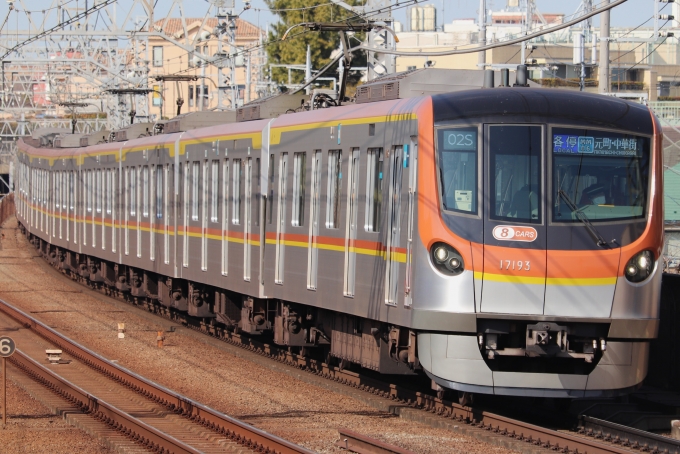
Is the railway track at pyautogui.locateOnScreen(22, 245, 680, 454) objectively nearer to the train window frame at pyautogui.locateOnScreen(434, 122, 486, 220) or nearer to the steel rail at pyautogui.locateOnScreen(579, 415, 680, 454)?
the steel rail at pyautogui.locateOnScreen(579, 415, 680, 454)

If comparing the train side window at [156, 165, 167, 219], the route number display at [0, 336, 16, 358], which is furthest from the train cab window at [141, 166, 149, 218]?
the route number display at [0, 336, 16, 358]

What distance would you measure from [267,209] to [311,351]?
2.15 m

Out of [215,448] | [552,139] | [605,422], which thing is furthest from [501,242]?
[215,448]

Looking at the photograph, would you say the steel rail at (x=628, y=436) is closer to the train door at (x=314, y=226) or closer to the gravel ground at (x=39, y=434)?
the train door at (x=314, y=226)

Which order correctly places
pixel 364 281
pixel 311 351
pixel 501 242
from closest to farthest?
pixel 501 242 < pixel 364 281 < pixel 311 351

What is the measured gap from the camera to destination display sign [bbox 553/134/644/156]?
10.0 metres

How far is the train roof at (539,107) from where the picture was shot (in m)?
10.0

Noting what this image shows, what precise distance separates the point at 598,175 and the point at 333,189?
3.33m

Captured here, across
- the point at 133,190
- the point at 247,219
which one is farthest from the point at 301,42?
the point at 247,219

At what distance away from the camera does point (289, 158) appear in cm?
1400

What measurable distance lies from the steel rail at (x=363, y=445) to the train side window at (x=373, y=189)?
238cm

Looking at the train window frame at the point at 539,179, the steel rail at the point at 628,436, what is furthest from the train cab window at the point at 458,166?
the steel rail at the point at 628,436

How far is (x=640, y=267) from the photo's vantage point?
9.98 meters

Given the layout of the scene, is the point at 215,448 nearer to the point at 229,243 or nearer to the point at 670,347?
the point at 670,347
